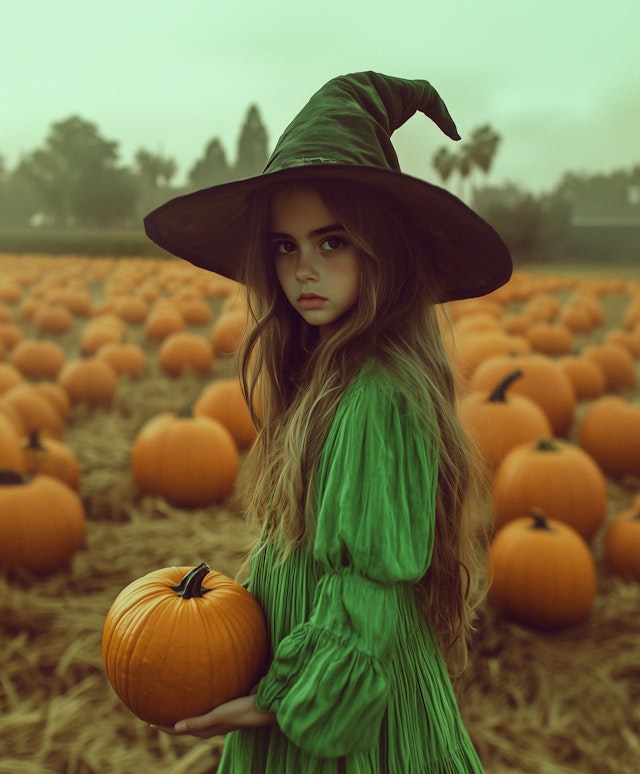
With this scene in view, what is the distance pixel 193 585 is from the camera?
60.3 inches

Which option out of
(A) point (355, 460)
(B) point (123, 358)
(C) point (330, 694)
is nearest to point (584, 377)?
(B) point (123, 358)

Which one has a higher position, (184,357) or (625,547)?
(184,357)

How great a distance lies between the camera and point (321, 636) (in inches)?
47.2

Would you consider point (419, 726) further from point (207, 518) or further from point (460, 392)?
point (207, 518)

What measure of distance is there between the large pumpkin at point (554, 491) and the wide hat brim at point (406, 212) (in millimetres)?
2740

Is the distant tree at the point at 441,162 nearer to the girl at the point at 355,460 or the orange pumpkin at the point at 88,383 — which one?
the girl at the point at 355,460

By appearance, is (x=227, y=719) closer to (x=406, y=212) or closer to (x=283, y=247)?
(x=283, y=247)

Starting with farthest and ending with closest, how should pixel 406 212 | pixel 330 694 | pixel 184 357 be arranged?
pixel 184 357
pixel 406 212
pixel 330 694

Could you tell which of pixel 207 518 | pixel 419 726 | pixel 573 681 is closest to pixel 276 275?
pixel 419 726

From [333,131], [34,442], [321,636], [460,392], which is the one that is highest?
[333,131]

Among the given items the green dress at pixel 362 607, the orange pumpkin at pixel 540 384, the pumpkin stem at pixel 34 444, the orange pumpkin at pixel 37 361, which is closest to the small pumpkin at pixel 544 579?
the green dress at pixel 362 607

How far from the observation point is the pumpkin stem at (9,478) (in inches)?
151

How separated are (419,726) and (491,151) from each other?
1536cm

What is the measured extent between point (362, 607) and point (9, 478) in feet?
10.6
